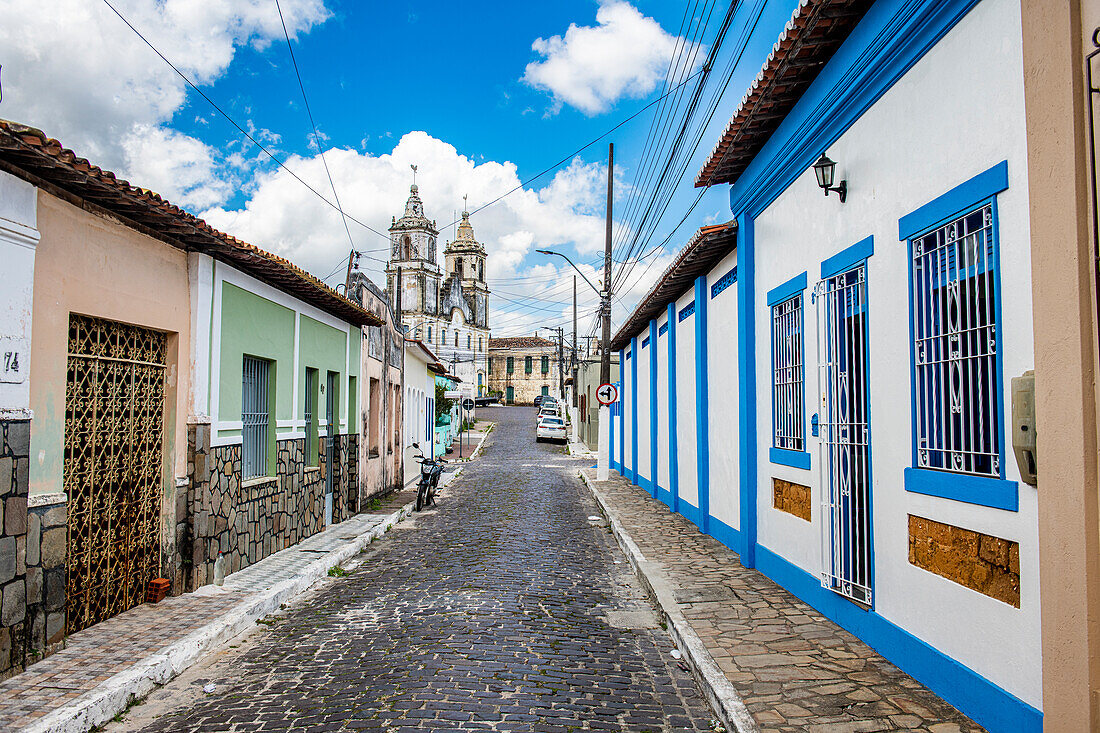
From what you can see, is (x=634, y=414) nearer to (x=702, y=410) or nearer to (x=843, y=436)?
(x=702, y=410)

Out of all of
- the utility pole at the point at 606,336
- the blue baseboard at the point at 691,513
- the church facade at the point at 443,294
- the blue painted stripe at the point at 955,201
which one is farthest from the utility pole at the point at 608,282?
the church facade at the point at 443,294

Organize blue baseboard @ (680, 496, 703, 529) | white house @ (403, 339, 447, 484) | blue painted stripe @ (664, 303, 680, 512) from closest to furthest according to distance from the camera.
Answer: blue baseboard @ (680, 496, 703, 529)
blue painted stripe @ (664, 303, 680, 512)
white house @ (403, 339, 447, 484)

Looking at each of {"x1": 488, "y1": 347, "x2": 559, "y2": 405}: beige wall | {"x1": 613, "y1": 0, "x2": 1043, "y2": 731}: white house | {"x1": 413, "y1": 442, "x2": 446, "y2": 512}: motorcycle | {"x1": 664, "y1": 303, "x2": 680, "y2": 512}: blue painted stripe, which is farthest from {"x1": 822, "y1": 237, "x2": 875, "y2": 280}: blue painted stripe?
{"x1": 488, "y1": 347, "x2": 559, "y2": 405}: beige wall

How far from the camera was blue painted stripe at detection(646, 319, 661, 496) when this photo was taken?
1590 centimetres

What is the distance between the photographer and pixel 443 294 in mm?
72062

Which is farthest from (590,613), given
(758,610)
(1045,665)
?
(1045,665)

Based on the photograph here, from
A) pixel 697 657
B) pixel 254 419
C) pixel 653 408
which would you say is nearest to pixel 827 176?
pixel 697 657

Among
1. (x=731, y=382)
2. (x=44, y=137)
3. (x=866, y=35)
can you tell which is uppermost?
(x=866, y=35)

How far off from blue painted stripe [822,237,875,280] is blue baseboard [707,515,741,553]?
4.07m

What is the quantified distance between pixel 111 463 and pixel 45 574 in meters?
1.26

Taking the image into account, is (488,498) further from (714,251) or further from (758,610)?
(758,610)

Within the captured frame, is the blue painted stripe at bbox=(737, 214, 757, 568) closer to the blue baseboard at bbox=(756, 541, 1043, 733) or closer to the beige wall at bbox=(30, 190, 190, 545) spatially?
the blue baseboard at bbox=(756, 541, 1043, 733)

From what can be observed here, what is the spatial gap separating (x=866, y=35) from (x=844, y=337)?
2.31 meters

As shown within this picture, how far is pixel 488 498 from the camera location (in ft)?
53.5
